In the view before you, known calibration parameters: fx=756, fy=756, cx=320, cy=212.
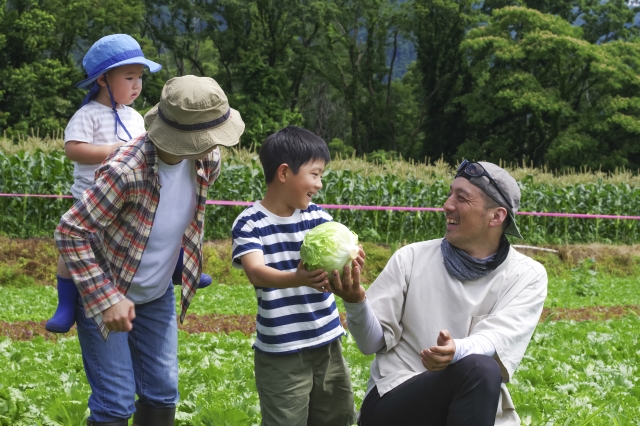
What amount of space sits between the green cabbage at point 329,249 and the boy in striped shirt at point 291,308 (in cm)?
26

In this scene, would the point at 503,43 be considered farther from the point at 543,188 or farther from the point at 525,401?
the point at 525,401

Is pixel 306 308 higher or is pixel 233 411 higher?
pixel 306 308

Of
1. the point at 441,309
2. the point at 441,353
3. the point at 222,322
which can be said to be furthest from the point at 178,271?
the point at 222,322

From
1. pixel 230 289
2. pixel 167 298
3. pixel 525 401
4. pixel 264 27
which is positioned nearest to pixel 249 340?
pixel 525 401

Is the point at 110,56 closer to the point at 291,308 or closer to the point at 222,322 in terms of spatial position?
the point at 291,308

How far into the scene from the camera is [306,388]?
329 centimetres

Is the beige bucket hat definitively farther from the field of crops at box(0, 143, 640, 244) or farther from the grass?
the field of crops at box(0, 143, 640, 244)

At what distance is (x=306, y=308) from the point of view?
10.6ft

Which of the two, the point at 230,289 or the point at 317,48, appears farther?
the point at 317,48

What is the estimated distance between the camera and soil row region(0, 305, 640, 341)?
7.76 meters

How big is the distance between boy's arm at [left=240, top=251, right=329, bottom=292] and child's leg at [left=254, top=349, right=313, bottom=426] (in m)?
0.39

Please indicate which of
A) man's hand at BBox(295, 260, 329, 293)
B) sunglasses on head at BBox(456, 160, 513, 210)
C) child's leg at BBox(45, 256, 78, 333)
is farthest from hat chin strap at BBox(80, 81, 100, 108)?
sunglasses on head at BBox(456, 160, 513, 210)

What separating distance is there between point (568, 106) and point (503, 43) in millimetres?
4829

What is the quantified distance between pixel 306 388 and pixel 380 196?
602 inches
